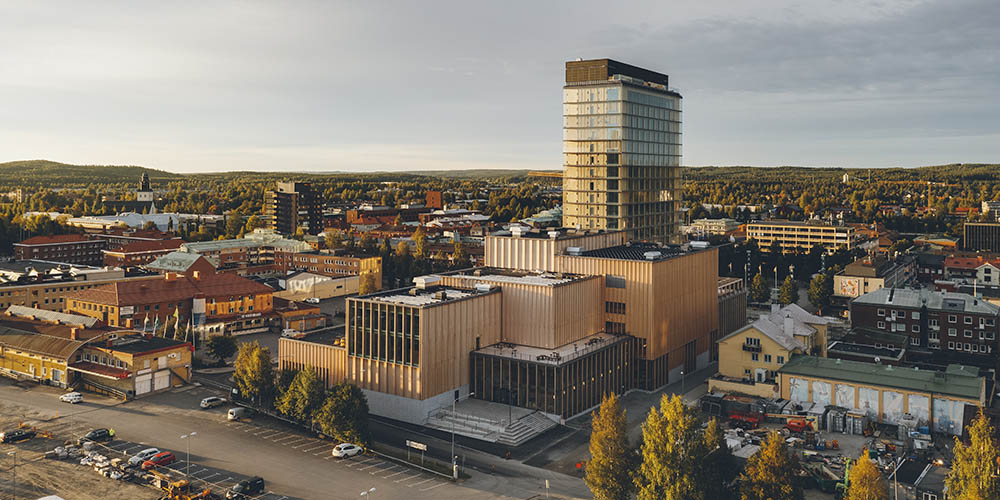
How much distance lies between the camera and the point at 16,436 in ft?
182

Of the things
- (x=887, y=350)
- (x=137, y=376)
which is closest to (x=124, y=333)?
(x=137, y=376)

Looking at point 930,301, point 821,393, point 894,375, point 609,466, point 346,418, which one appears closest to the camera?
point 609,466

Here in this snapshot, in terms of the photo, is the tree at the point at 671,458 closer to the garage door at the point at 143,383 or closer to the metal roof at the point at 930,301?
the garage door at the point at 143,383

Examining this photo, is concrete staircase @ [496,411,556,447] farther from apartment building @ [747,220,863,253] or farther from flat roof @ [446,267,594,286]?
apartment building @ [747,220,863,253]

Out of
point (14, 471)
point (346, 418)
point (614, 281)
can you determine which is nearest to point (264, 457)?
point (346, 418)

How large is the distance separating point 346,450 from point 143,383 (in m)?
26.3

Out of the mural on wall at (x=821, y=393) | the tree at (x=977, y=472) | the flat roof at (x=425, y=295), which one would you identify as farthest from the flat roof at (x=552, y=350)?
the tree at (x=977, y=472)

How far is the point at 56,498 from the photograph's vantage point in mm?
42531

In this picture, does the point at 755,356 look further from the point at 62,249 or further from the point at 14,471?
the point at 62,249

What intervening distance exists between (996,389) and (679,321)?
27.2 meters

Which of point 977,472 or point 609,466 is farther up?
point 977,472

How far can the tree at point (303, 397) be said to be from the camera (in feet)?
181

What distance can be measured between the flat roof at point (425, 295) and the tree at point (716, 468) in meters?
24.2

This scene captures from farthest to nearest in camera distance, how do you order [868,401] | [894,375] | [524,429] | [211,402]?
[211,402]
[894,375]
[868,401]
[524,429]
